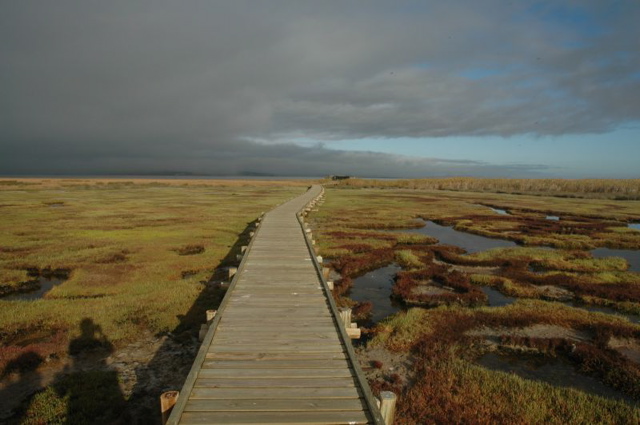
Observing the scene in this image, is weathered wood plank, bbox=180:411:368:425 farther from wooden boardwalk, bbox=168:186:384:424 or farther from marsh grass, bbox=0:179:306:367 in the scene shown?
marsh grass, bbox=0:179:306:367

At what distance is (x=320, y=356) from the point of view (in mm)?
6945

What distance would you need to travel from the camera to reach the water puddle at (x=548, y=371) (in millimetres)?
8344

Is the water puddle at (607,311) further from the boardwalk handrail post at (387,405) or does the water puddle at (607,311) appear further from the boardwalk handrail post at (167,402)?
the boardwalk handrail post at (167,402)

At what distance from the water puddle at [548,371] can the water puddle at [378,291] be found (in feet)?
13.0

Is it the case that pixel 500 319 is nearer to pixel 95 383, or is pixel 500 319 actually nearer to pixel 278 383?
pixel 278 383

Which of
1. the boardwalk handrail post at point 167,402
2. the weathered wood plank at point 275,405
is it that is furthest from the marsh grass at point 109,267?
the weathered wood plank at point 275,405

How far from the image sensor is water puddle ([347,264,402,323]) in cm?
1323

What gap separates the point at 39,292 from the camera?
47.5 feet

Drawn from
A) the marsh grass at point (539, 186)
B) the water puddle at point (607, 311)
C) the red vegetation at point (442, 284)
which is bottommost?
the water puddle at point (607, 311)

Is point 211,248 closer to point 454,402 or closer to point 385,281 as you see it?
point 385,281

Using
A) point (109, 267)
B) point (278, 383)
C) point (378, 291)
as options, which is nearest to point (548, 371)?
point (378, 291)

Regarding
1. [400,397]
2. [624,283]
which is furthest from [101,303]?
[624,283]

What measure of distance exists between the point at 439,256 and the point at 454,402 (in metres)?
14.6

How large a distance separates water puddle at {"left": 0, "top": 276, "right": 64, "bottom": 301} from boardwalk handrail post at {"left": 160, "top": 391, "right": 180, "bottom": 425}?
12136mm
